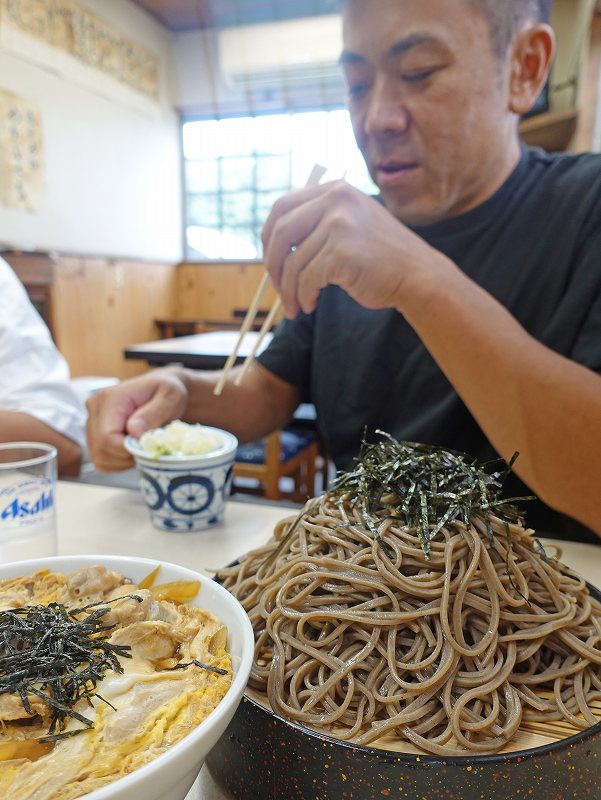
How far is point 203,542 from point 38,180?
439 cm

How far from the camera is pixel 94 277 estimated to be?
519cm

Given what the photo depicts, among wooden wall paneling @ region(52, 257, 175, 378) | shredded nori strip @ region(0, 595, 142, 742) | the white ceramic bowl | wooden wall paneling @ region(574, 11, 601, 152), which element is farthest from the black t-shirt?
wooden wall paneling @ region(52, 257, 175, 378)

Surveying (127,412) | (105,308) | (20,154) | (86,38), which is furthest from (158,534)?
(86,38)

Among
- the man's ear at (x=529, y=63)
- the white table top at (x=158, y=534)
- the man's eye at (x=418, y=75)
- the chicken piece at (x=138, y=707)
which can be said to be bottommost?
the white table top at (x=158, y=534)

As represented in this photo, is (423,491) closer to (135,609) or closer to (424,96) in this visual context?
(135,609)

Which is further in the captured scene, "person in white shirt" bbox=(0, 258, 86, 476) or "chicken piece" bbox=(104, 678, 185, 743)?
"person in white shirt" bbox=(0, 258, 86, 476)

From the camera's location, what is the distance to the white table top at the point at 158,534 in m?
0.98

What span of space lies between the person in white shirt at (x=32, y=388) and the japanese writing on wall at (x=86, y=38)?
3.45m

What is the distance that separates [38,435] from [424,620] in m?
1.37

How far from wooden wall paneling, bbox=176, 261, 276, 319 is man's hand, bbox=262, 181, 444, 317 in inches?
210

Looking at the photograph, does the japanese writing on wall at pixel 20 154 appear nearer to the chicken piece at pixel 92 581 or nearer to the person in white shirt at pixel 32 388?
the person in white shirt at pixel 32 388

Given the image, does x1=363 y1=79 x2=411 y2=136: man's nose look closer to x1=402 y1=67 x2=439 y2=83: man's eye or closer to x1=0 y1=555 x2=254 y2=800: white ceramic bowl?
x1=402 y1=67 x2=439 y2=83: man's eye

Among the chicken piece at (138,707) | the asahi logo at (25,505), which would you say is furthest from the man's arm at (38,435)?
the chicken piece at (138,707)

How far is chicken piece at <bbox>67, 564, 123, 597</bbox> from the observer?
0.58m
